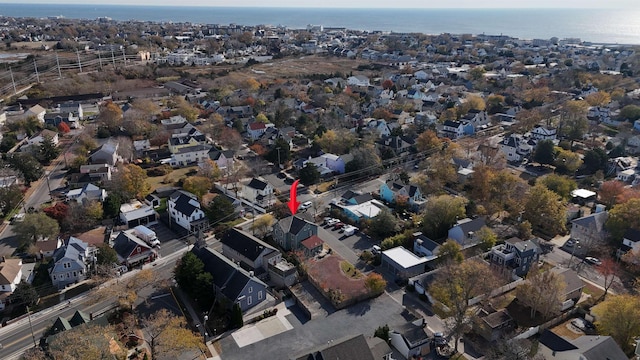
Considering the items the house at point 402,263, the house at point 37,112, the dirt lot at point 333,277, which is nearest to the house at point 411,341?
the dirt lot at point 333,277

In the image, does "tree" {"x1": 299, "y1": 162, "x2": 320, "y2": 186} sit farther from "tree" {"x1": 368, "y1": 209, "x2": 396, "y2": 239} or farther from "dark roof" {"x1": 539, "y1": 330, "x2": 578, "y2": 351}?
"dark roof" {"x1": 539, "y1": 330, "x2": 578, "y2": 351}

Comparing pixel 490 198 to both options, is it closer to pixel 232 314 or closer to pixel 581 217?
pixel 581 217

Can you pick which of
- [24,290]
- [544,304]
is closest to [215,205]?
[24,290]

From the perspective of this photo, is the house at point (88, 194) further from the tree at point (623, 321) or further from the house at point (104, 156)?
the tree at point (623, 321)

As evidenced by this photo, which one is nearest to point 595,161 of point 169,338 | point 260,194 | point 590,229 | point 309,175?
point 590,229

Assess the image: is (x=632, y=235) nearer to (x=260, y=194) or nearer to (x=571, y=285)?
(x=571, y=285)

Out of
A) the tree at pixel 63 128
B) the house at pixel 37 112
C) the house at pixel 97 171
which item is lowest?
the tree at pixel 63 128

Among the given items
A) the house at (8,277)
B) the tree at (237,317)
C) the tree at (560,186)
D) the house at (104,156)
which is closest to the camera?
the tree at (237,317)
